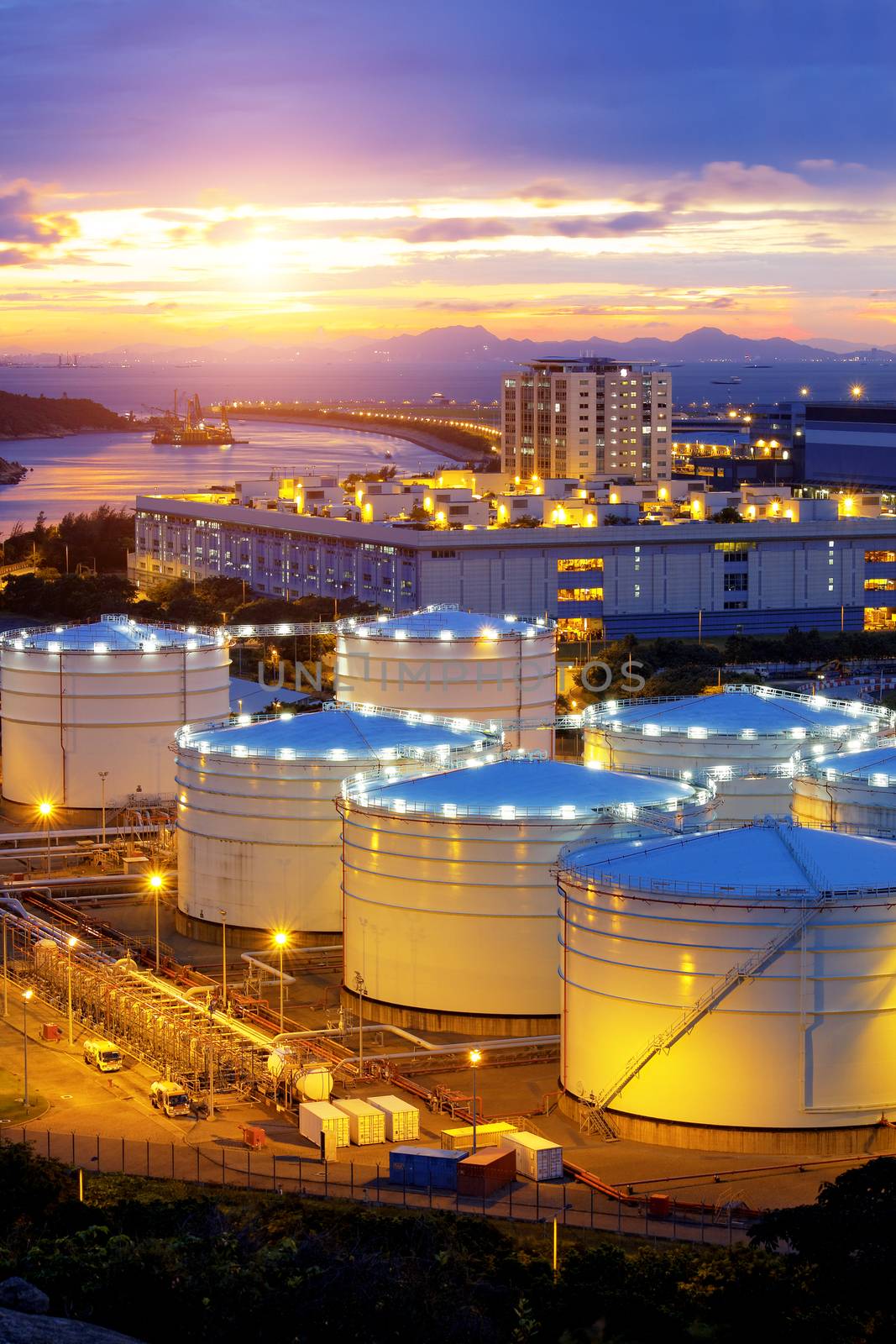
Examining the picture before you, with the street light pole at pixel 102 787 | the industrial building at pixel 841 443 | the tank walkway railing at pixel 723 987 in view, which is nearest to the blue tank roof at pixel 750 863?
the tank walkway railing at pixel 723 987

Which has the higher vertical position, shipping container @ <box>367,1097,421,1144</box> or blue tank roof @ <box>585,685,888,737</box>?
blue tank roof @ <box>585,685,888,737</box>

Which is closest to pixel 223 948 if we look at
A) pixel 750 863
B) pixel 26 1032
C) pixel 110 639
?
pixel 26 1032

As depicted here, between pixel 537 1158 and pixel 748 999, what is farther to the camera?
pixel 748 999

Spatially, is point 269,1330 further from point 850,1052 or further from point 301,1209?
point 850,1052

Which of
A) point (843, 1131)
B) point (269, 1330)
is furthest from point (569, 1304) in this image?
point (843, 1131)

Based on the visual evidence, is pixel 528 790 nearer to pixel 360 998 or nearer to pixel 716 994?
pixel 360 998

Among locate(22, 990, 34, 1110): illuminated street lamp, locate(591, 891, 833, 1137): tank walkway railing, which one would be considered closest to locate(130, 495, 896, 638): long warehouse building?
locate(22, 990, 34, 1110): illuminated street lamp

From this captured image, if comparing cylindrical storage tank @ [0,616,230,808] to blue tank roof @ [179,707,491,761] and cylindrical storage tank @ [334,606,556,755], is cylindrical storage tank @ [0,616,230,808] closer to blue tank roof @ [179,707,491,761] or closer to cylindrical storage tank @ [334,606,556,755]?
cylindrical storage tank @ [334,606,556,755]
